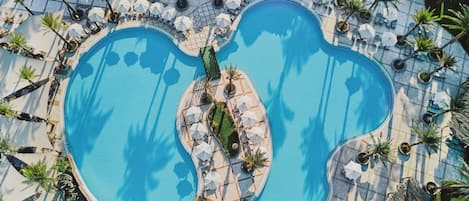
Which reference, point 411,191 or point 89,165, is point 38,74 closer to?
point 89,165

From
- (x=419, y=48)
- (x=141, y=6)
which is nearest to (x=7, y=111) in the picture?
(x=141, y=6)

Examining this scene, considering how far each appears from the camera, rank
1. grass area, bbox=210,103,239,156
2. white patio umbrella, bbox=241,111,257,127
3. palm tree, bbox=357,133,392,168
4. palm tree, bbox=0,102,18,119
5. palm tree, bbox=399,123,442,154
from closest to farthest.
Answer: palm tree, bbox=0,102,18,119
palm tree, bbox=357,133,392,168
palm tree, bbox=399,123,442,154
white patio umbrella, bbox=241,111,257,127
grass area, bbox=210,103,239,156

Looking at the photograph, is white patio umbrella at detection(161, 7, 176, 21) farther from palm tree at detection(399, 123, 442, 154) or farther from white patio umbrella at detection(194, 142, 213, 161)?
palm tree at detection(399, 123, 442, 154)

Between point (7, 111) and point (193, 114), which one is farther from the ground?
point (193, 114)

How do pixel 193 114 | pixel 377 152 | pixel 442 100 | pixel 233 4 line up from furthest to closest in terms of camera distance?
1. pixel 233 4
2. pixel 442 100
3. pixel 193 114
4. pixel 377 152

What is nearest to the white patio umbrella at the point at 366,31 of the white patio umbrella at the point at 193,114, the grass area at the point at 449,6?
the grass area at the point at 449,6

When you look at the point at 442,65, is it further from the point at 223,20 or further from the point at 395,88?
A: the point at 223,20

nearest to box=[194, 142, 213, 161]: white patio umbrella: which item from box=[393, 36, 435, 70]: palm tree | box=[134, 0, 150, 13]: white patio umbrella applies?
box=[134, 0, 150, 13]: white patio umbrella
